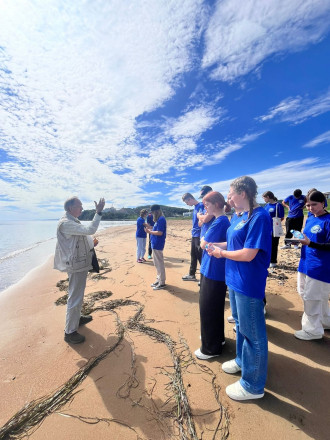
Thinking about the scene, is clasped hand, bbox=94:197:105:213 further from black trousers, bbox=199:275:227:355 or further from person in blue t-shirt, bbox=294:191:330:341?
person in blue t-shirt, bbox=294:191:330:341

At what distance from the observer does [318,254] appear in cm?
284

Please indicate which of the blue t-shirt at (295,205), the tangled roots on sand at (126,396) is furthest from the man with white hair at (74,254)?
the blue t-shirt at (295,205)

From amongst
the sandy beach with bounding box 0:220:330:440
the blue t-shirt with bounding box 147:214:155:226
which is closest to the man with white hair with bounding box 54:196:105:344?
the sandy beach with bounding box 0:220:330:440

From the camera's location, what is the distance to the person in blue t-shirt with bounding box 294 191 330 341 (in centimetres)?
280

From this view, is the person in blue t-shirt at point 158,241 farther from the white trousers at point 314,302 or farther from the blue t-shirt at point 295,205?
the blue t-shirt at point 295,205

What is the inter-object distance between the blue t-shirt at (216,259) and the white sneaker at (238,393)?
1156 mm

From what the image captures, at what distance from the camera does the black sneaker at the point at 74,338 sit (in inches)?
130

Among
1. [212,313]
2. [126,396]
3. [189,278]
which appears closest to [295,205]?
[189,278]

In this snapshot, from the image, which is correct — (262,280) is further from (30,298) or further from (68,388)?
(30,298)

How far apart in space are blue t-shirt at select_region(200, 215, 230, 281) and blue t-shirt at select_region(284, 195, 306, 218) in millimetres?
5509

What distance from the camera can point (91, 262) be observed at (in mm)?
3477

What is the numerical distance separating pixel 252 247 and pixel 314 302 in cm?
207

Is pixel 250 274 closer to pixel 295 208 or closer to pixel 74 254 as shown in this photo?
pixel 74 254

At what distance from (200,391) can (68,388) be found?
1.61m
